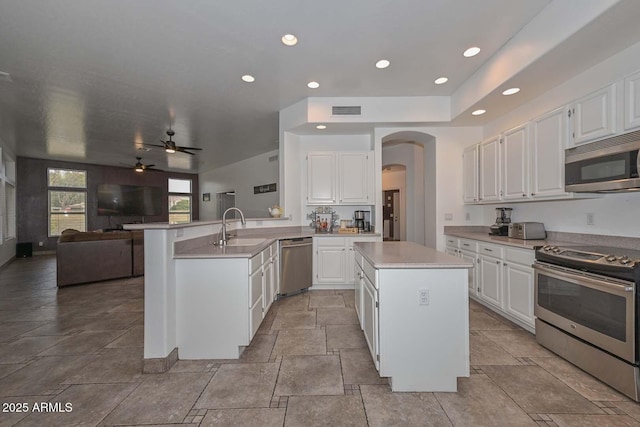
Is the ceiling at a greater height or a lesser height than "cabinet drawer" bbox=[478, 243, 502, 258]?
greater

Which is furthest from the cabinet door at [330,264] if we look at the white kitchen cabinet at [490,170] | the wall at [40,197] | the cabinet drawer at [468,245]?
the wall at [40,197]

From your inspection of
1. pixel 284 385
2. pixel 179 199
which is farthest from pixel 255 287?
pixel 179 199

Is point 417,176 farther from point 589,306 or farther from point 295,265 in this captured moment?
point 589,306

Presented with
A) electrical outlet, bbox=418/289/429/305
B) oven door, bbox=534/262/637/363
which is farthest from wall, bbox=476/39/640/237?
electrical outlet, bbox=418/289/429/305

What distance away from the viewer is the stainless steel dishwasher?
3.76 meters

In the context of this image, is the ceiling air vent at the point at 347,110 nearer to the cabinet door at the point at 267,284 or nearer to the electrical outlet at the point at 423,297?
the cabinet door at the point at 267,284

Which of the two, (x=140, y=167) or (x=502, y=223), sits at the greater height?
(x=140, y=167)

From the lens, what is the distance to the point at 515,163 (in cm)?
311

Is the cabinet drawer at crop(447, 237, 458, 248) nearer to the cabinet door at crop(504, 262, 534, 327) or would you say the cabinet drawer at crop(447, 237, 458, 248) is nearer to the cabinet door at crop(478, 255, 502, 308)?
the cabinet door at crop(478, 255, 502, 308)

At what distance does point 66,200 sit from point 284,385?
10.0 metres

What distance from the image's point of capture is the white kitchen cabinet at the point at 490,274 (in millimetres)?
2953

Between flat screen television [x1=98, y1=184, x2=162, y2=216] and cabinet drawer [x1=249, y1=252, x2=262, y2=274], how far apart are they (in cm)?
865

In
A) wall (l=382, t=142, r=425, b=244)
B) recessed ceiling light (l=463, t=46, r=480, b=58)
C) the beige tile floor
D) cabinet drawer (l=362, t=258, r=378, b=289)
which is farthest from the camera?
wall (l=382, t=142, r=425, b=244)

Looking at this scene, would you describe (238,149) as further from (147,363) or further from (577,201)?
(577,201)
